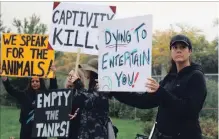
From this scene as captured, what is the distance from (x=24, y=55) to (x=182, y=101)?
3952 mm

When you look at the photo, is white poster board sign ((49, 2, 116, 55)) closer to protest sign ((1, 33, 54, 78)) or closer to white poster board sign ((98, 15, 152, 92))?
white poster board sign ((98, 15, 152, 92))

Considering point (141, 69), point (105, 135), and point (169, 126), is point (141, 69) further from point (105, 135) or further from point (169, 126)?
point (105, 135)

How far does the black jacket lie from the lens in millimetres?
3178

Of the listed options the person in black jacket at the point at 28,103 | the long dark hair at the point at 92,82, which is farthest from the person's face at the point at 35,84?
the long dark hair at the point at 92,82

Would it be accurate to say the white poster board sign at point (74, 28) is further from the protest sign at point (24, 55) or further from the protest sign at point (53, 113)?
the protest sign at point (24, 55)

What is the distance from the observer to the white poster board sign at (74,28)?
455 cm

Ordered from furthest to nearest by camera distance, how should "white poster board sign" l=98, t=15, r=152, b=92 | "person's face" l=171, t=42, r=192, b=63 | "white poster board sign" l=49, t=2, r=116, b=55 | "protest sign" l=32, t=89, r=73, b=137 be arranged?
1. "white poster board sign" l=49, t=2, r=116, b=55
2. "protest sign" l=32, t=89, r=73, b=137
3. "white poster board sign" l=98, t=15, r=152, b=92
4. "person's face" l=171, t=42, r=192, b=63

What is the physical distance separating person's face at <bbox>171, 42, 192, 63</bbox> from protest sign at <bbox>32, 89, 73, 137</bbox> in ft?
4.69

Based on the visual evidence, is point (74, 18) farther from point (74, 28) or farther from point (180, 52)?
point (180, 52)

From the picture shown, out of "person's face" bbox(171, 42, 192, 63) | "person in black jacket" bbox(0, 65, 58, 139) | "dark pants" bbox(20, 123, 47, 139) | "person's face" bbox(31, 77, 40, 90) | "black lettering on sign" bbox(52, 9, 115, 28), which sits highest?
"black lettering on sign" bbox(52, 9, 115, 28)

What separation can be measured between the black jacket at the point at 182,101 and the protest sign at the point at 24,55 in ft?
10.9

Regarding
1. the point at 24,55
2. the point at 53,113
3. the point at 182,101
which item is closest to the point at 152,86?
Result: the point at 182,101

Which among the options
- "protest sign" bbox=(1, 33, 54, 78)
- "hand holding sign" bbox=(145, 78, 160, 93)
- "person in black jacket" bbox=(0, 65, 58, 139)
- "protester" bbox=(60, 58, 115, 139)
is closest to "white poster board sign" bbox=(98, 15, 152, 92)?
"hand holding sign" bbox=(145, 78, 160, 93)

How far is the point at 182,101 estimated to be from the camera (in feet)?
10.4
